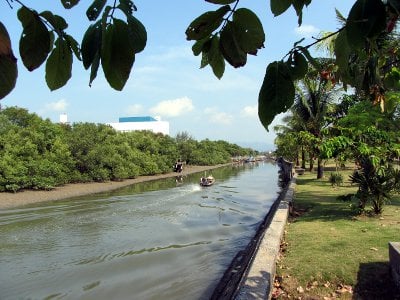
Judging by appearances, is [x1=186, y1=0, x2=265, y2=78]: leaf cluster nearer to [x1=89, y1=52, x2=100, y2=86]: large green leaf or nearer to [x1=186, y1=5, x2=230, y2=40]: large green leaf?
[x1=186, y1=5, x2=230, y2=40]: large green leaf

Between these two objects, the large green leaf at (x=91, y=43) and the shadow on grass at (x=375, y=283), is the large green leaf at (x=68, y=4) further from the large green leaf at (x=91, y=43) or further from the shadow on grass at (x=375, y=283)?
the shadow on grass at (x=375, y=283)

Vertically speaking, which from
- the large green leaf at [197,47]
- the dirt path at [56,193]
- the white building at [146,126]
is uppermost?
the white building at [146,126]

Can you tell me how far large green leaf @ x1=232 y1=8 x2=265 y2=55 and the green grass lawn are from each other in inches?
185

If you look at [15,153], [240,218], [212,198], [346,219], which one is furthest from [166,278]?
[15,153]

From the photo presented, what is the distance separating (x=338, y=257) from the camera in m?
6.35

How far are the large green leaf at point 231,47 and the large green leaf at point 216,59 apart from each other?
22cm

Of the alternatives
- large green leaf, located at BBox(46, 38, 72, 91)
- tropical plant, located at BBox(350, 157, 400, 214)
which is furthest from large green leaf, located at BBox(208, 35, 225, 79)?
tropical plant, located at BBox(350, 157, 400, 214)

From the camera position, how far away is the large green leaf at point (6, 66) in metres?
0.74

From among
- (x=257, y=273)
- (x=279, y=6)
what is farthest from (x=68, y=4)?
(x=257, y=273)

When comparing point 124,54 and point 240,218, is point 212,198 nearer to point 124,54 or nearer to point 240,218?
point 240,218

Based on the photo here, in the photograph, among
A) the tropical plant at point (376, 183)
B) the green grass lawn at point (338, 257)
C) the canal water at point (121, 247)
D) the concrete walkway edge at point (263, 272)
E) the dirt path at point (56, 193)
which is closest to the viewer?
the concrete walkway edge at point (263, 272)

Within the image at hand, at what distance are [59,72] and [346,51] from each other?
2.71 ft

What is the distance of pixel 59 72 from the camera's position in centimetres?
104

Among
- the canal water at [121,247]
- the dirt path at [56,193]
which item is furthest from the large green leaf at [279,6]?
the dirt path at [56,193]
